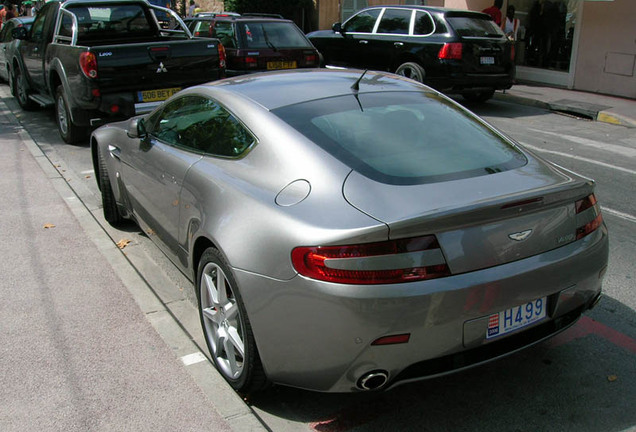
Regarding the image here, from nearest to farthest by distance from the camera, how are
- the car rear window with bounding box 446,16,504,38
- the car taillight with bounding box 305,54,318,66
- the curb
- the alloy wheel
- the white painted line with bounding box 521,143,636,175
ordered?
the alloy wheel
the white painted line with bounding box 521,143,636,175
the curb
the car rear window with bounding box 446,16,504,38
the car taillight with bounding box 305,54,318,66

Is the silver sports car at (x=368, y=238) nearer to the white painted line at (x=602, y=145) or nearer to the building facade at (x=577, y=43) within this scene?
the white painted line at (x=602, y=145)

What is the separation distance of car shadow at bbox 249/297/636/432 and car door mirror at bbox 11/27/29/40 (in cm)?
926

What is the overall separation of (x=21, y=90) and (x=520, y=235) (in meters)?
11.2

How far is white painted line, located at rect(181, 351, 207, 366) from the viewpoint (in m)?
3.62

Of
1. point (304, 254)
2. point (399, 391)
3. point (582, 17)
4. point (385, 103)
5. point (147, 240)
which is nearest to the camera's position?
point (304, 254)

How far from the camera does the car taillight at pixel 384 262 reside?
2.66 metres

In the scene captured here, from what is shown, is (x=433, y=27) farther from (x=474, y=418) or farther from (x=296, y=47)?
(x=474, y=418)

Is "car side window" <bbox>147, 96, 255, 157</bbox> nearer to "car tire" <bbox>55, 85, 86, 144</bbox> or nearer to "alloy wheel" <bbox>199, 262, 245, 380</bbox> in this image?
"alloy wheel" <bbox>199, 262, 245, 380</bbox>

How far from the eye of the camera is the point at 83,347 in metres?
3.77

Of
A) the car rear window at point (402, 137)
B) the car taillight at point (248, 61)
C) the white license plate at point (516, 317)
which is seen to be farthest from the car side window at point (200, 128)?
the car taillight at point (248, 61)

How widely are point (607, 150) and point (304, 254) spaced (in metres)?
7.90

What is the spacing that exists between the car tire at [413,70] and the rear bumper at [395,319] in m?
9.38

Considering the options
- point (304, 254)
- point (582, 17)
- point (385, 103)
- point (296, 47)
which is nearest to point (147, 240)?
point (385, 103)

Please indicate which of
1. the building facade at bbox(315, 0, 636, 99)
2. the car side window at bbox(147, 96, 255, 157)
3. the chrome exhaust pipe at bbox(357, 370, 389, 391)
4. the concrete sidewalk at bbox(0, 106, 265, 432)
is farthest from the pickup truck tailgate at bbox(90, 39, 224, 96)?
the building facade at bbox(315, 0, 636, 99)
